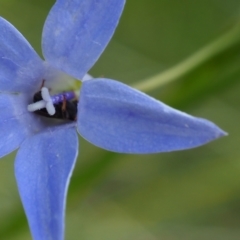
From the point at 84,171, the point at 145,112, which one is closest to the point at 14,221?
the point at 84,171

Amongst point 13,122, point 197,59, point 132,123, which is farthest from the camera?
point 197,59

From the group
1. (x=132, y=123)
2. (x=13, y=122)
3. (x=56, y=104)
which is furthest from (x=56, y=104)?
(x=132, y=123)

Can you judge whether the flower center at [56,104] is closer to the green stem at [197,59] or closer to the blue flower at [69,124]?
the blue flower at [69,124]

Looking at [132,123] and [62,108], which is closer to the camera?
[132,123]

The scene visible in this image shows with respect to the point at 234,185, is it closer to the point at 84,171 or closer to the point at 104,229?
the point at 104,229

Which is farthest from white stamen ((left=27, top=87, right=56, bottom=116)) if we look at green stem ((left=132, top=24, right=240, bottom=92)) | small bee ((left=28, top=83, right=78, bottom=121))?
green stem ((left=132, top=24, right=240, bottom=92))

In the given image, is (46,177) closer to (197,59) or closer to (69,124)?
(69,124)
